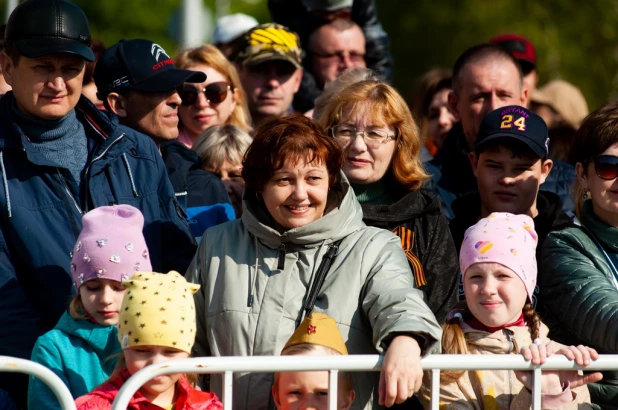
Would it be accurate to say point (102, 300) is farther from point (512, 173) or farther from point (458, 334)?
point (512, 173)

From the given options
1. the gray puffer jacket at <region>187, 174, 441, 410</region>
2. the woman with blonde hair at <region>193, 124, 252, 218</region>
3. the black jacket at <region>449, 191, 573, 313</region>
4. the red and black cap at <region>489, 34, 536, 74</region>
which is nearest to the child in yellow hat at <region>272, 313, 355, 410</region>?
the gray puffer jacket at <region>187, 174, 441, 410</region>

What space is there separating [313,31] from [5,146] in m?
3.68

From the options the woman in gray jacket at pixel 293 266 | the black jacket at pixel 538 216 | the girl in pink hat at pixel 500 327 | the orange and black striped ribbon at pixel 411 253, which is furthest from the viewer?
the black jacket at pixel 538 216

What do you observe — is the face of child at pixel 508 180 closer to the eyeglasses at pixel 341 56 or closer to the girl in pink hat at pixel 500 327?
the girl in pink hat at pixel 500 327

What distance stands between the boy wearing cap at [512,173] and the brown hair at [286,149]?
1.15 metres

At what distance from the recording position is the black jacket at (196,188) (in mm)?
5953

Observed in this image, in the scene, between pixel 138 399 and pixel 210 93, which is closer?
pixel 138 399

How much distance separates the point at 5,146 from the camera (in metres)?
4.99

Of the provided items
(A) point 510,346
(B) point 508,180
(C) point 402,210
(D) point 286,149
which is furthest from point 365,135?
(A) point 510,346

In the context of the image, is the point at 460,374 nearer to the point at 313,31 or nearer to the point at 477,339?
the point at 477,339

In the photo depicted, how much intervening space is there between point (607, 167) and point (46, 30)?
103 inches

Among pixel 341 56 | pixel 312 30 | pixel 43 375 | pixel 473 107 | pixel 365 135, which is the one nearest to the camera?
pixel 43 375

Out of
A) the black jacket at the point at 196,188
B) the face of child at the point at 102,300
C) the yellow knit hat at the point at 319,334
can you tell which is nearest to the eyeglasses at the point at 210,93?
the black jacket at the point at 196,188

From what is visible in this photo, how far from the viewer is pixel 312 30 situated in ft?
27.3
